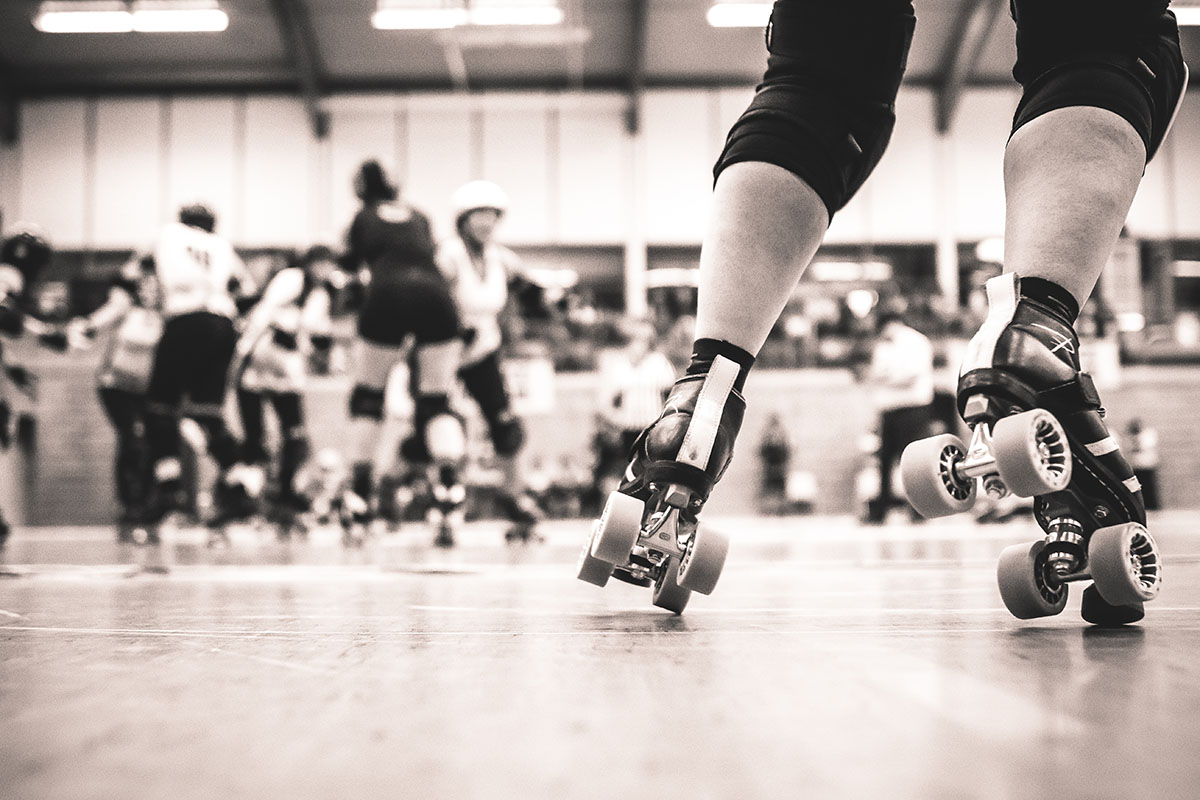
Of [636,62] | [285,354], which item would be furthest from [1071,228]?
[636,62]

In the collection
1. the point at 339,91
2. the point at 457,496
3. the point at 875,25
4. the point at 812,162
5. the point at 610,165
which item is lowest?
the point at 457,496

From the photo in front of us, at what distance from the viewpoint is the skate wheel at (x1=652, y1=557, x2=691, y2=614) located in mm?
1001

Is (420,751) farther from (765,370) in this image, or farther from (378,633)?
(765,370)

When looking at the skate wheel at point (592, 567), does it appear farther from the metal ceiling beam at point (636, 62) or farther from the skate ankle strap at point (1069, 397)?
the metal ceiling beam at point (636, 62)

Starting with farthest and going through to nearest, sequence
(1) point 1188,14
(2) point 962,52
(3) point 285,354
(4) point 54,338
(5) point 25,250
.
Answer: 1. (2) point 962,52
2. (1) point 1188,14
3. (3) point 285,354
4. (4) point 54,338
5. (5) point 25,250

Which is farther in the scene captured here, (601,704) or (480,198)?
(480,198)

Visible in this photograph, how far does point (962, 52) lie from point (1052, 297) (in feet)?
46.4

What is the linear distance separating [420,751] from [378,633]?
0.47 metres

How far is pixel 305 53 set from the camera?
44.0 feet

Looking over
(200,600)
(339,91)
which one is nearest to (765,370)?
(339,91)

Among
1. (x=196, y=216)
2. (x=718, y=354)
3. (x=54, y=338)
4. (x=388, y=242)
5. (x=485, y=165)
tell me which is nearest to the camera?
(x=718, y=354)

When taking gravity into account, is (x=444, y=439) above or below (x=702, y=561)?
above

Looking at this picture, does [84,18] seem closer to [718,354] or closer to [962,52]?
[962,52]

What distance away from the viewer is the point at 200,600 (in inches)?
50.6
